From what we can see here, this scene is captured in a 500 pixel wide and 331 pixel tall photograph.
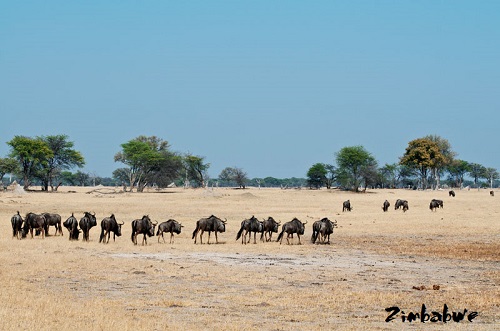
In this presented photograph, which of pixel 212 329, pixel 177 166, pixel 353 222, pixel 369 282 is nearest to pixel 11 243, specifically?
pixel 369 282

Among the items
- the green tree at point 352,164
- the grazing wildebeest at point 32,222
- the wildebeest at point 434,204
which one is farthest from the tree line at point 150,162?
the grazing wildebeest at point 32,222

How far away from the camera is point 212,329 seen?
496 inches

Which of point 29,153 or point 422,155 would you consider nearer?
point 29,153

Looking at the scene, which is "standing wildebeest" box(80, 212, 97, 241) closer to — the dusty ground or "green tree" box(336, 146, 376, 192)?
the dusty ground

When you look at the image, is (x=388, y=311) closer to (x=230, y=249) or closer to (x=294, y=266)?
(x=294, y=266)

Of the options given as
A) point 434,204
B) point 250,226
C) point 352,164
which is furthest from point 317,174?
point 250,226

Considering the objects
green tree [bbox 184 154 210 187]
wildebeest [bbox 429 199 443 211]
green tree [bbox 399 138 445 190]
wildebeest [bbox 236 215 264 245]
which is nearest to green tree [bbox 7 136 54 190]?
green tree [bbox 184 154 210 187]

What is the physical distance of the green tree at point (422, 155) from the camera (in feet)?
405

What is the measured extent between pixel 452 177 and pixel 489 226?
147164 millimetres

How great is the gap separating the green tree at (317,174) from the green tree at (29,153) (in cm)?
5365

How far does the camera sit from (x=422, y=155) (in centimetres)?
12319

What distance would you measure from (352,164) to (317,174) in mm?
20687

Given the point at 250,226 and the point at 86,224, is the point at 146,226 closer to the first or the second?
the point at 86,224

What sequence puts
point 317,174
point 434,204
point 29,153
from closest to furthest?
1. point 434,204
2. point 29,153
3. point 317,174
